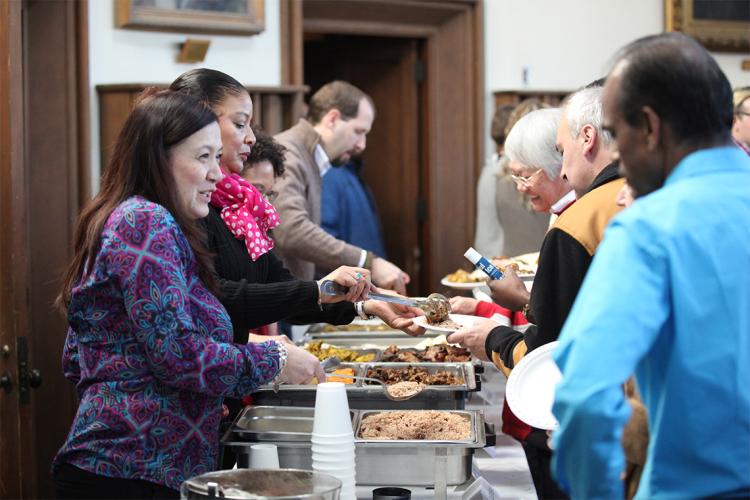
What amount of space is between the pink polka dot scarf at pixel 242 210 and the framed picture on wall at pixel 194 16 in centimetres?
261

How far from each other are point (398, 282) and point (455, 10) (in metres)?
2.81

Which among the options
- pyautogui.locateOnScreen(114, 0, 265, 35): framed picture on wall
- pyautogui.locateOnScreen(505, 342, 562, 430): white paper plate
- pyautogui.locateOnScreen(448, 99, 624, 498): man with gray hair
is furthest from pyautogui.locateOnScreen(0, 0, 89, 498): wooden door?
pyautogui.locateOnScreen(505, 342, 562, 430): white paper plate

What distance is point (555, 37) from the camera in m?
6.54

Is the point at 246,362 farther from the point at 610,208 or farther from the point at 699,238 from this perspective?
the point at 699,238

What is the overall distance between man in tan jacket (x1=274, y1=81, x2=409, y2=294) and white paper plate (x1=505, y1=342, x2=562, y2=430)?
71.0 inches

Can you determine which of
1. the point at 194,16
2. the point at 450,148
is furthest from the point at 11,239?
the point at 450,148

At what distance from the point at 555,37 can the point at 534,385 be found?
4.74 m

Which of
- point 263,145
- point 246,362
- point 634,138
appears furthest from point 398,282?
point 634,138

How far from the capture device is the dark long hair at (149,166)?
2.10m

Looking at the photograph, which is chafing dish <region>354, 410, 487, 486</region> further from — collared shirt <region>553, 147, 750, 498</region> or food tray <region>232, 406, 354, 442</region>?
collared shirt <region>553, 147, 750, 498</region>

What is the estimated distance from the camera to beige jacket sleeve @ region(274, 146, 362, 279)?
4.30 m

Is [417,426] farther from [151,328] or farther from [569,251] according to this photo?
[151,328]

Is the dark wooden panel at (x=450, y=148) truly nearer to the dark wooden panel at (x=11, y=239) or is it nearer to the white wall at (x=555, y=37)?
the white wall at (x=555, y=37)

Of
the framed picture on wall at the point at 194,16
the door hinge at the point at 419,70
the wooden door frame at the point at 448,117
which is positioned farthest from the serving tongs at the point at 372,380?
the door hinge at the point at 419,70
